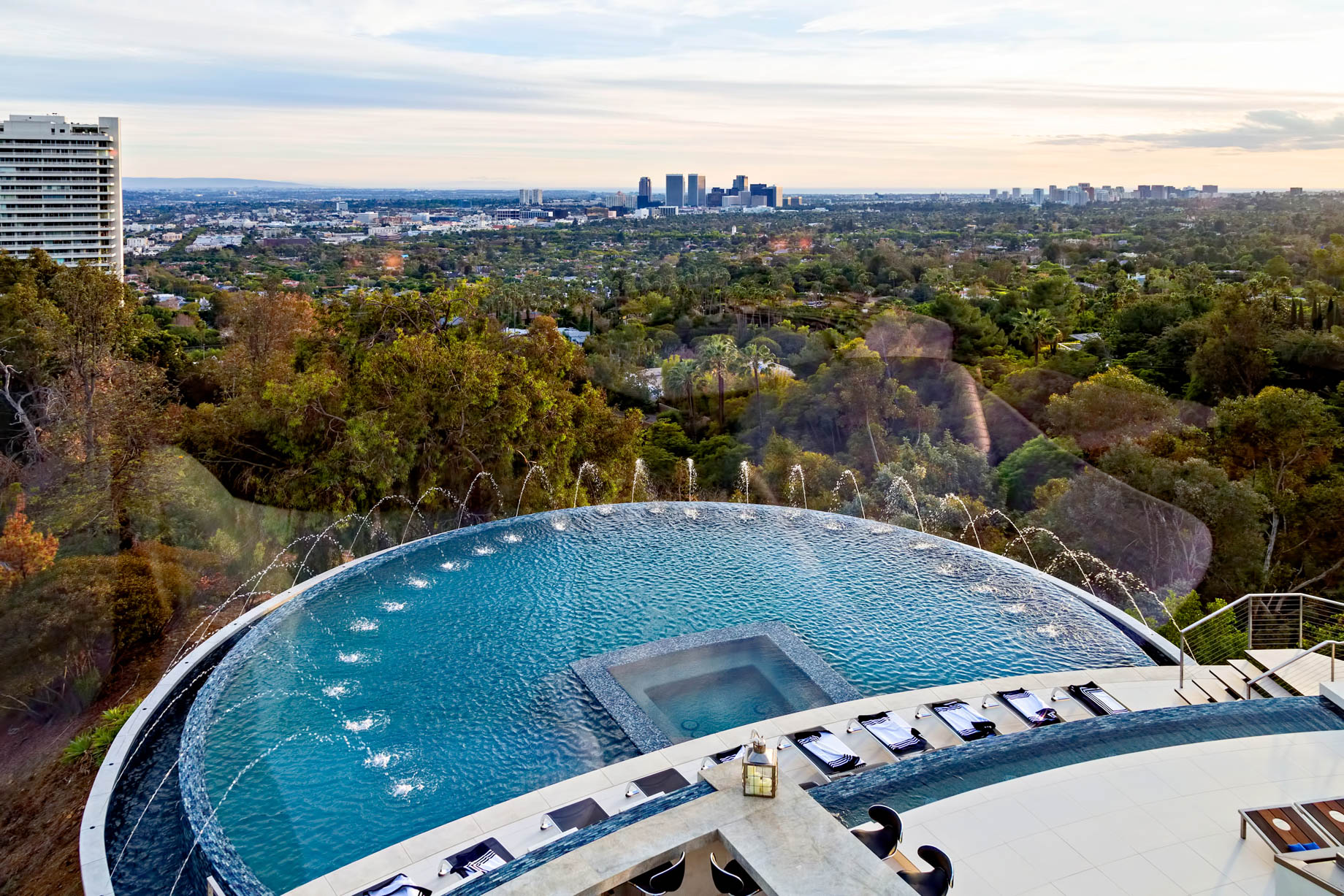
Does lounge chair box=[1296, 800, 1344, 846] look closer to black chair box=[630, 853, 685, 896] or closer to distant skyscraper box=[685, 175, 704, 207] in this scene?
black chair box=[630, 853, 685, 896]

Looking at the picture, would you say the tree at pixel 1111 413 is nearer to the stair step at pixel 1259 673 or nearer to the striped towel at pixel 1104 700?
the stair step at pixel 1259 673

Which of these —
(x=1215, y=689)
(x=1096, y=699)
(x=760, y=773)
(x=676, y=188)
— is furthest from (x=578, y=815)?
(x=676, y=188)

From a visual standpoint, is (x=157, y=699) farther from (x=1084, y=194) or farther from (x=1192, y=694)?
(x=1084, y=194)

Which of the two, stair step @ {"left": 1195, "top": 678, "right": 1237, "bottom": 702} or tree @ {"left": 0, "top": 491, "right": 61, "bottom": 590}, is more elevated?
stair step @ {"left": 1195, "top": 678, "right": 1237, "bottom": 702}

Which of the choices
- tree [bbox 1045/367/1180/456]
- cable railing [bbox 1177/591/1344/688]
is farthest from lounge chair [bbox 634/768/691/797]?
tree [bbox 1045/367/1180/456]

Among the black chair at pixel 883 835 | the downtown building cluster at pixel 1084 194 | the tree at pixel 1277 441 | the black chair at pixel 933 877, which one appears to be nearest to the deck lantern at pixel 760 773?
the black chair at pixel 883 835

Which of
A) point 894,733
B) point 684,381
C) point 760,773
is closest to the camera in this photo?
point 760,773
